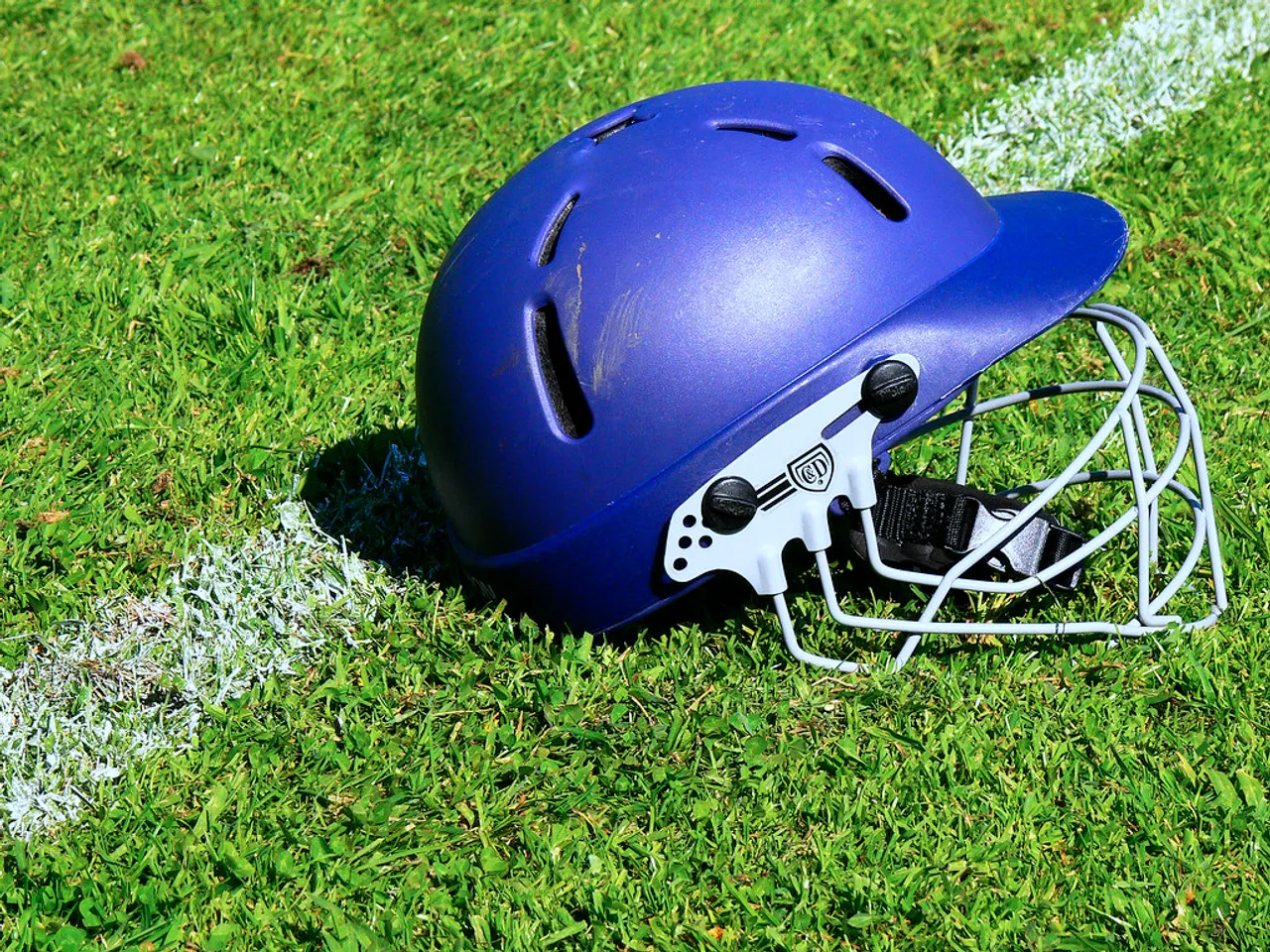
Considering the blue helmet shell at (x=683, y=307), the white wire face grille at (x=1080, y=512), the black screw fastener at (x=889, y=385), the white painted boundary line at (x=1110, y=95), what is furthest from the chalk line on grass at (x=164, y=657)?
the white painted boundary line at (x=1110, y=95)

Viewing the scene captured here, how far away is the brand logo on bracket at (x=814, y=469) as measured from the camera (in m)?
2.81

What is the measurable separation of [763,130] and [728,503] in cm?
80

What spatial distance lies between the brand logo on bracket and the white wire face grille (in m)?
0.04

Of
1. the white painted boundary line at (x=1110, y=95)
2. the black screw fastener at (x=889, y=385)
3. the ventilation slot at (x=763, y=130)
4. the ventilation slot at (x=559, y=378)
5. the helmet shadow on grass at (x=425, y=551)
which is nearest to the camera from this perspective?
the black screw fastener at (x=889, y=385)

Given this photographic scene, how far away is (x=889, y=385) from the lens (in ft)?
9.00

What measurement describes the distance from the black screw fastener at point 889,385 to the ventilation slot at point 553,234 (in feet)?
2.27

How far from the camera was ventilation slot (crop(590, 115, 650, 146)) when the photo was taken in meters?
3.15

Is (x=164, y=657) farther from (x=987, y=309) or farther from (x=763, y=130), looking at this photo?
(x=987, y=309)

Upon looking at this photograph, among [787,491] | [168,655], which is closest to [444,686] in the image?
[168,655]

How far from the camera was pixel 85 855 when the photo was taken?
291 centimetres

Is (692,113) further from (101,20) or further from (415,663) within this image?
(101,20)

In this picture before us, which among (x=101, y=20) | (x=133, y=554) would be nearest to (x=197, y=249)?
(x=133, y=554)

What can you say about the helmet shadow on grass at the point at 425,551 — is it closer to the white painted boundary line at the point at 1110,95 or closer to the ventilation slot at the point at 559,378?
the ventilation slot at the point at 559,378

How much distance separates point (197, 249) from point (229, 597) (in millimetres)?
1697
